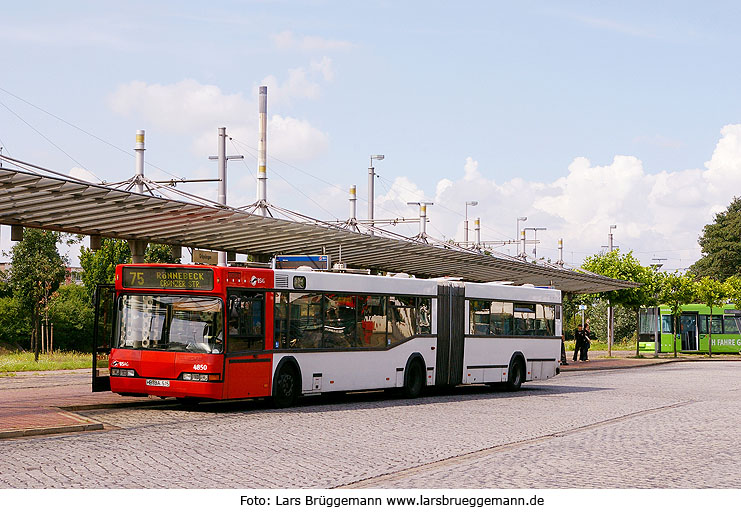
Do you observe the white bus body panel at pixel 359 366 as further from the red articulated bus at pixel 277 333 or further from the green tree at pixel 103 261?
the green tree at pixel 103 261

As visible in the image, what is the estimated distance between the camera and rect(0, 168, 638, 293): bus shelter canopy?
18984 millimetres

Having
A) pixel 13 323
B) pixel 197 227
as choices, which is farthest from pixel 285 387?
pixel 13 323

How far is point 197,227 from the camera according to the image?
81.7 ft

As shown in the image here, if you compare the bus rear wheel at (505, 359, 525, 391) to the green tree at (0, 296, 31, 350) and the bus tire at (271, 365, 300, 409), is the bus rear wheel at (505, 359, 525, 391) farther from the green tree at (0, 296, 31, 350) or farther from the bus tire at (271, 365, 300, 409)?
the green tree at (0, 296, 31, 350)

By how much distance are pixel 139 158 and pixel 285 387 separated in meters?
15.2

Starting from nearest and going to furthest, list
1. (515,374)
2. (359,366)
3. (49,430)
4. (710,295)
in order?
(49,430) < (359,366) < (515,374) < (710,295)

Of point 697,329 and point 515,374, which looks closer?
point 515,374

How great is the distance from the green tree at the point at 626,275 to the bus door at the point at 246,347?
39354 millimetres

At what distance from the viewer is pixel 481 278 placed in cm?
4653

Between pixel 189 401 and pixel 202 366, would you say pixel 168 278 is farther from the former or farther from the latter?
pixel 189 401

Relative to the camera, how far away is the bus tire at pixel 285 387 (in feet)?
62.2

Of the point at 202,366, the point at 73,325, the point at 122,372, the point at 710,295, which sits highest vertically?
the point at 710,295

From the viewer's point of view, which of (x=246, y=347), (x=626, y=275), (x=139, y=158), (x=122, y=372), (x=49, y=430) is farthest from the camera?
(x=626, y=275)
